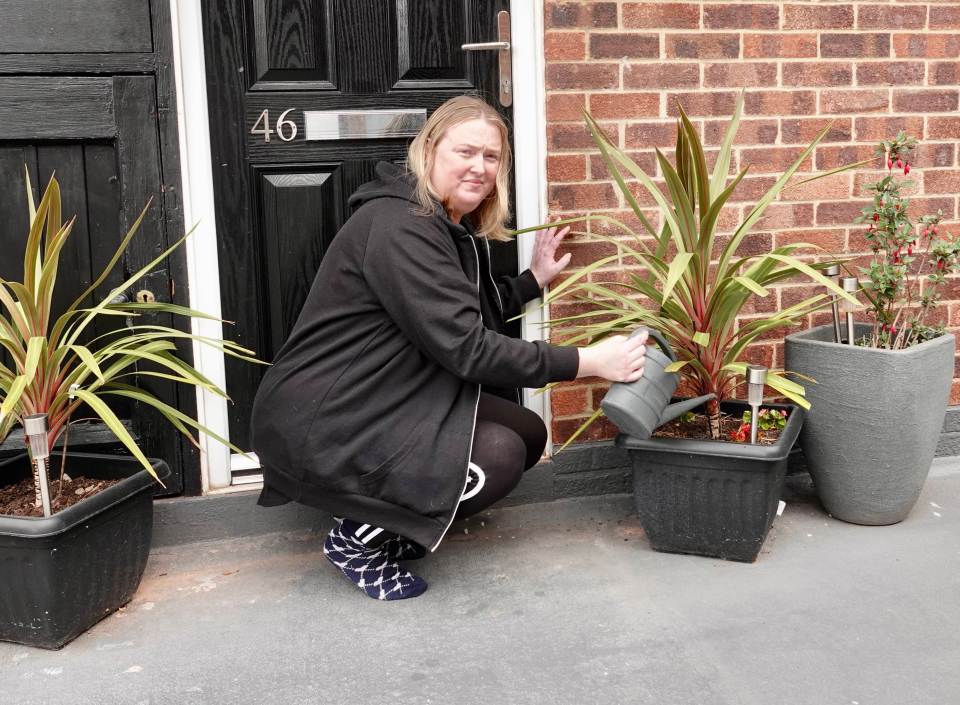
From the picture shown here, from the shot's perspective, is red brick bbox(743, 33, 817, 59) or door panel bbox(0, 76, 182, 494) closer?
door panel bbox(0, 76, 182, 494)

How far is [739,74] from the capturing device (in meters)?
3.03

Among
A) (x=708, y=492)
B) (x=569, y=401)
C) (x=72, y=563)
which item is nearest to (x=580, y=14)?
(x=569, y=401)

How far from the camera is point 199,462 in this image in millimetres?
2881

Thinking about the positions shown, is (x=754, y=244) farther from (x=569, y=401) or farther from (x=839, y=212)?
(x=569, y=401)

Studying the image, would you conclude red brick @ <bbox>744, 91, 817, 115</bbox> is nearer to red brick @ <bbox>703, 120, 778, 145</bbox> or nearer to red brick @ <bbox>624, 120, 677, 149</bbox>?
red brick @ <bbox>703, 120, 778, 145</bbox>

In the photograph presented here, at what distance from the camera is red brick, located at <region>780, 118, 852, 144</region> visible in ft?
10.1

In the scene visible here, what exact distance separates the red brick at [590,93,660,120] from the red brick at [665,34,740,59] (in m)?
0.15

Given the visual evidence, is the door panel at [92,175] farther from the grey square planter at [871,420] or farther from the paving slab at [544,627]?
the grey square planter at [871,420]

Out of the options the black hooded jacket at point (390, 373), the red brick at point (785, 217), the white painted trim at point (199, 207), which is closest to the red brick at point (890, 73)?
the red brick at point (785, 217)

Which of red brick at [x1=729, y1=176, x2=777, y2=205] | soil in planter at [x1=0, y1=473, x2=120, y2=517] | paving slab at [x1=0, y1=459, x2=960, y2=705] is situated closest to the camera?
paving slab at [x1=0, y1=459, x2=960, y2=705]

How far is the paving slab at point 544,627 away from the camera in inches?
81.3

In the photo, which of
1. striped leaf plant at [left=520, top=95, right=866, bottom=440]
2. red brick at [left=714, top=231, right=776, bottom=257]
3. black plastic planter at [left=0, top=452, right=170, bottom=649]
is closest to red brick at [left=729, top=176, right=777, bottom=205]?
red brick at [left=714, top=231, right=776, bottom=257]

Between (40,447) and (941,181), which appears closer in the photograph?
(40,447)

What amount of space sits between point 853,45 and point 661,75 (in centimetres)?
69
